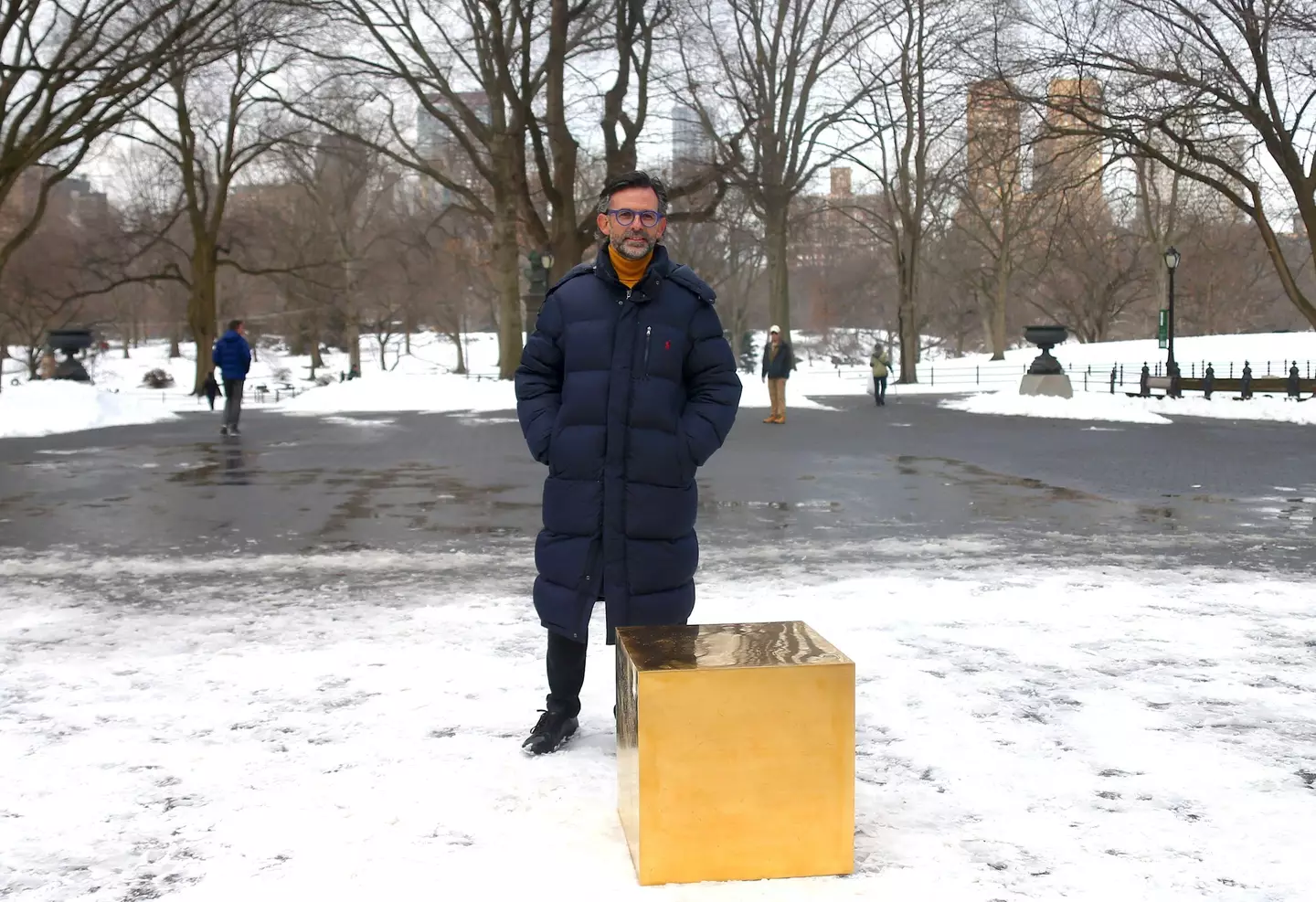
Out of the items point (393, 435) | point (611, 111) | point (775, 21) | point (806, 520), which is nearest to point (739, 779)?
point (806, 520)

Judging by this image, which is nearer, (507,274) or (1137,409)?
(1137,409)

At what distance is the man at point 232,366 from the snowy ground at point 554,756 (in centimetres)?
1343

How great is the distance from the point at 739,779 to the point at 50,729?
281 centimetres

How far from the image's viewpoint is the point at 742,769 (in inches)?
129

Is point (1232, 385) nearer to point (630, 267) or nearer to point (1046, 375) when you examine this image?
point (1046, 375)

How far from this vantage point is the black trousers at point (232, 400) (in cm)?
2038

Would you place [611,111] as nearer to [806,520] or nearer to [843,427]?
[843,427]

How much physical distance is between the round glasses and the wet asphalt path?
5.02 meters

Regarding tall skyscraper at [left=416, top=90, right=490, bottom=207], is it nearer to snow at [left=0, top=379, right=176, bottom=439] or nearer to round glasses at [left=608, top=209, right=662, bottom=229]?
snow at [left=0, top=379, right=176, bottom=439]

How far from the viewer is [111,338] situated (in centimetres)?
9569

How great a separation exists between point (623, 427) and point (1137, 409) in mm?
22859

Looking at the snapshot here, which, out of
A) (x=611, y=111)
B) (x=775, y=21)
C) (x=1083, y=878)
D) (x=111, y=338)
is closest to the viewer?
(x=1083, y=878)

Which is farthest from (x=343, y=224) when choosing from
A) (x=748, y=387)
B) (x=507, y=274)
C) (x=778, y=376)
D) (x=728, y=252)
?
(x=778, y=376)

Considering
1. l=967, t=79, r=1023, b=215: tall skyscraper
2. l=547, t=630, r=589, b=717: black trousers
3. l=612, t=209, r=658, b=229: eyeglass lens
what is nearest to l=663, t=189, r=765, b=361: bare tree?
l=967, t=79, r=1023, b=215: tall skyscraper
